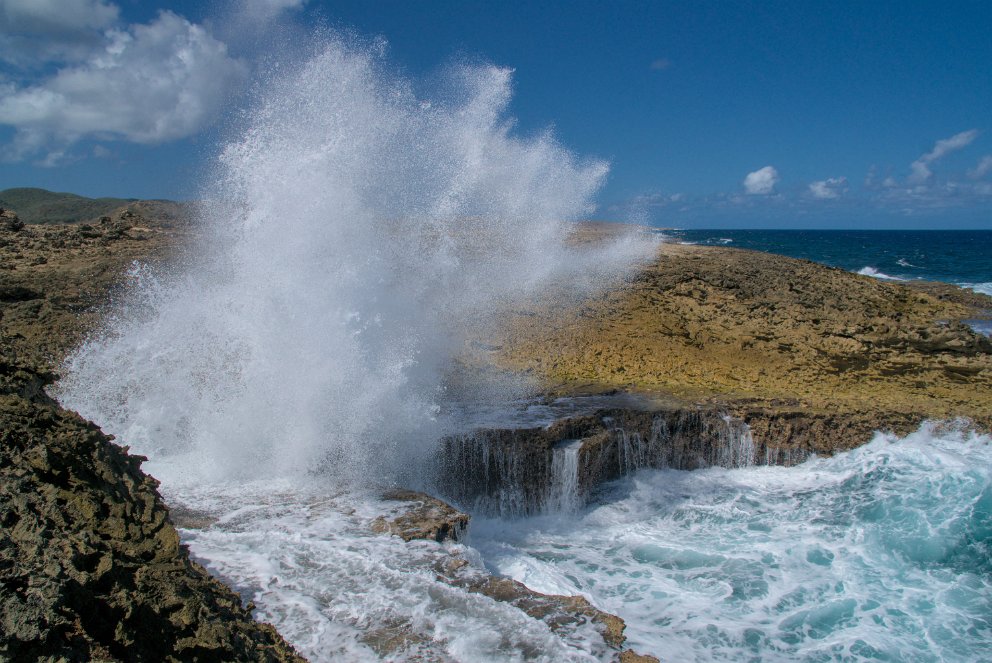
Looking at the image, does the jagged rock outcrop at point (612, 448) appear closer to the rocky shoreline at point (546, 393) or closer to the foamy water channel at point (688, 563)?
the rocky shoreline at point (546, 393)

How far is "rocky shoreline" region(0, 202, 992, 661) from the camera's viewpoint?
276 centimetres

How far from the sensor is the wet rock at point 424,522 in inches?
213

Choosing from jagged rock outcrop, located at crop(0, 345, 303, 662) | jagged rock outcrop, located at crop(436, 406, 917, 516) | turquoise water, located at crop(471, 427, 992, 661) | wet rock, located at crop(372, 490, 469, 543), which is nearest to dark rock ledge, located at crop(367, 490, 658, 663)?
wet rock, located at crop(372, 490, 469, 543)

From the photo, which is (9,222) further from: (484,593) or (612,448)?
(484,593)

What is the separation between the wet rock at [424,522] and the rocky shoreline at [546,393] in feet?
0.08

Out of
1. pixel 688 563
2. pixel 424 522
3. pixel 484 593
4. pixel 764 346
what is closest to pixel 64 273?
pixel 424 522

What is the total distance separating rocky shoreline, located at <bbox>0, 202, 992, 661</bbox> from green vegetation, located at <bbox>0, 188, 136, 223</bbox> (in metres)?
14.3

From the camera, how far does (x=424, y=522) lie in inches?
220

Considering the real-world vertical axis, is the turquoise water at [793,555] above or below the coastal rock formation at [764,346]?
below

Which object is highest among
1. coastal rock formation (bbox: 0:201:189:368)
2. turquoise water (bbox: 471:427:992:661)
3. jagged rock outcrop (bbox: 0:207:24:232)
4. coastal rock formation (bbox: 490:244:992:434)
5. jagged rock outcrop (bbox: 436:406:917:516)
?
jagged rock outcrop (bbox: 0:207:24:232)

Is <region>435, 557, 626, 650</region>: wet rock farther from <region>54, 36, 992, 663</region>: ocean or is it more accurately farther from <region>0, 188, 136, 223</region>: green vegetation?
<region>0, 188, 136, 223</region>: green vegetation

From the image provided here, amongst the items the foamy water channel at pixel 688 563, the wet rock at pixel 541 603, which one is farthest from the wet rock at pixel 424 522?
the wet rock at pixel 541 603

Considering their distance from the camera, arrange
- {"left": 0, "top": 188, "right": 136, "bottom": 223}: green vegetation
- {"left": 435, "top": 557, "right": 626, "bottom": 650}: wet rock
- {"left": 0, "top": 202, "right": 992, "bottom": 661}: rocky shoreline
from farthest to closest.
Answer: {"left": 0, "top": 188, "right": 136, "bottom": 223}: green vegetation → {"left": 435, "top": 557, "right": 626, "bottom": 650}: wet rock → {"left": 0, "top": 202, "right": 992, "bottom": 661}: rocky shoreline

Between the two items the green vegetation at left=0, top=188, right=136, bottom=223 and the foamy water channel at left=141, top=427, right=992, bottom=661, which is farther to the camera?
the green vegetation at left=0, top=188, right=136, bottom=223
